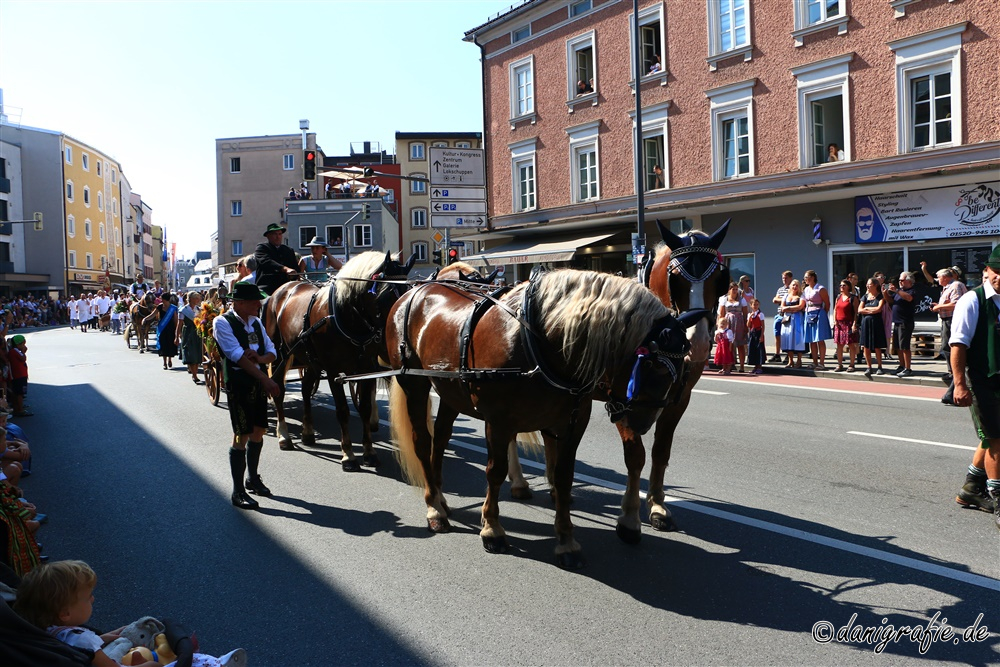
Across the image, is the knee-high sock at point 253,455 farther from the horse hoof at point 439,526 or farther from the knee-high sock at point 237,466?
the horse hoof at point 439,526

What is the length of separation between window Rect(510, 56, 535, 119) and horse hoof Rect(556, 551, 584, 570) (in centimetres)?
2493

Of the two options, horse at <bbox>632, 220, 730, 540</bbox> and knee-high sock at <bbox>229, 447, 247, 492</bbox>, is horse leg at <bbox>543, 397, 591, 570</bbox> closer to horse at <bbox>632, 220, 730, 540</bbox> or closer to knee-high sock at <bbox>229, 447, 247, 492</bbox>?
horse at <bbox>632, 220, 730, 540</bbox>

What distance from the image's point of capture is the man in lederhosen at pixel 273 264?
→ 1001 centimetres

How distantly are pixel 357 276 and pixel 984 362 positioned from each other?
5.51 metres

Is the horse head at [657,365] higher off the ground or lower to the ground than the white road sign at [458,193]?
lower

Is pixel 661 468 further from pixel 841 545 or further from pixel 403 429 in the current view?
pixel 403 429

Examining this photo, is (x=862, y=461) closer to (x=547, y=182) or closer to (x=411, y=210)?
(x=547, y=182)

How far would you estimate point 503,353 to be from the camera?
187 inches

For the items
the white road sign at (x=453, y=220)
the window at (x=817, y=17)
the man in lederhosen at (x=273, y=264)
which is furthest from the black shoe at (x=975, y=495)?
the white road sign at (x=453, y=220)

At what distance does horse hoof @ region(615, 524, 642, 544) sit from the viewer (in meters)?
5.00

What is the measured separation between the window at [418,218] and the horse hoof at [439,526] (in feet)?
208

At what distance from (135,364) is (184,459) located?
42.5 feet

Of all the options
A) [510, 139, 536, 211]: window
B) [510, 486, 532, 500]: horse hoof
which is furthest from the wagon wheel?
[510, 139, 536, 211]: window

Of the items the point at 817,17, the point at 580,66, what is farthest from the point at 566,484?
the point at 580,66
